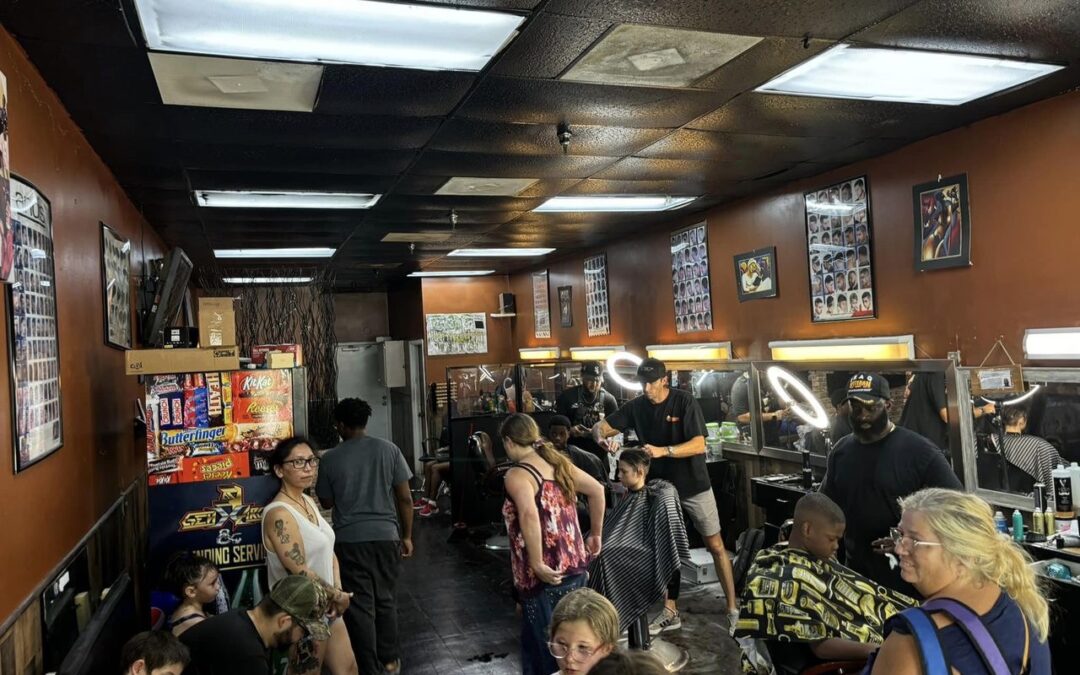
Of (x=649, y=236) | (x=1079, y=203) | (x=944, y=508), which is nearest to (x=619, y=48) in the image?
(x=944, y=508)

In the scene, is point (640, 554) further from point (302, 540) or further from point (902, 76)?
point (902, 76)

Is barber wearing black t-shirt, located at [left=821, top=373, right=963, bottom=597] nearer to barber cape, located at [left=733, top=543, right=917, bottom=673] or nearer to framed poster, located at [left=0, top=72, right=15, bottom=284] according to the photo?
barber cape, located at [left=733, top=543, right=917, bottom=673]

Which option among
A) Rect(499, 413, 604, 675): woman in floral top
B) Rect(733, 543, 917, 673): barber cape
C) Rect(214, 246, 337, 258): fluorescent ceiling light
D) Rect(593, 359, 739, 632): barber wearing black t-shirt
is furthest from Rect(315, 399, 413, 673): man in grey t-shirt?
Rect(214, 246, 337, 258): fluorescent ceiling light

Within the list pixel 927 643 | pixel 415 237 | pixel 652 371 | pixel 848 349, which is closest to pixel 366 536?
pixel 652 371

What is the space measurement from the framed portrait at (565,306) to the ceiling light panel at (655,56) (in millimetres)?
6355

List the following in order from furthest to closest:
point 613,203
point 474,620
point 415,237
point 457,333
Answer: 1. point 457,333
2. point 415,237
3. point 613,203
4. point 474,620

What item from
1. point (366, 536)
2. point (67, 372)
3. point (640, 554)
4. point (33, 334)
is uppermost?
point (33, 334)

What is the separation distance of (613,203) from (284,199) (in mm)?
2510

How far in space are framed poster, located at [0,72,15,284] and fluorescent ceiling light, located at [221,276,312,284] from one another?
744 centimetres

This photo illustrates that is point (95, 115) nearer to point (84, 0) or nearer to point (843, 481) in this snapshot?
point (84, 0)

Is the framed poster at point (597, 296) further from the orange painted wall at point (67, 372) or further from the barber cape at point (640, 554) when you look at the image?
the orange painted wall at point (67, 372)

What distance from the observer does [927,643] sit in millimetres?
1723

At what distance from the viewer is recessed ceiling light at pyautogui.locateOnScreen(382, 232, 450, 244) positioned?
23.6ft

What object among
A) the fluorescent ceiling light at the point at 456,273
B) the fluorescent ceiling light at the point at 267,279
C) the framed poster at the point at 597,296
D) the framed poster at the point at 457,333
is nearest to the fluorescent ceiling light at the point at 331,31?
the framed poster at the point at 597,296
